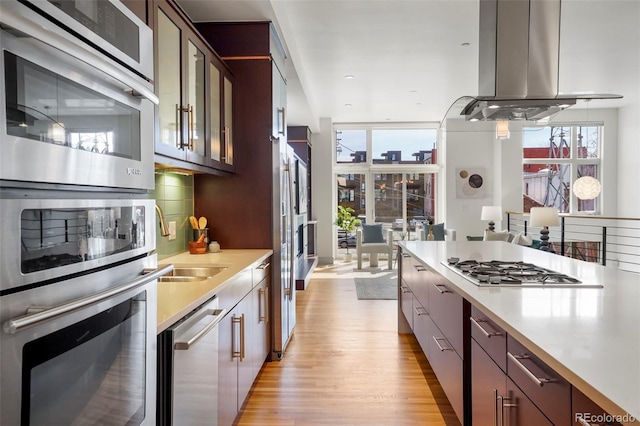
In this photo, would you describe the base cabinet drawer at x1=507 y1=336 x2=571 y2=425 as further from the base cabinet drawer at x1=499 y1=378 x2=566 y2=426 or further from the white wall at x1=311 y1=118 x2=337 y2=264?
the white wall at x1=311 y1=118 x2=337 y2=264

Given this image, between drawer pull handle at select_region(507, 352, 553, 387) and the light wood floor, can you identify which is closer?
drawer pull handle at select_region(507, 352, 553, 387)

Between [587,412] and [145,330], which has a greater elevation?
[145,330]

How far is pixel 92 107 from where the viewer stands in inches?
34.7

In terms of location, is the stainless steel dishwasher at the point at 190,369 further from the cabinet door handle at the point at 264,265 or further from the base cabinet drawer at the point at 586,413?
the base cabinet drawer at the point at 586,413

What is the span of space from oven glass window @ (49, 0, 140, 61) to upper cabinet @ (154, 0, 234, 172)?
80 cm

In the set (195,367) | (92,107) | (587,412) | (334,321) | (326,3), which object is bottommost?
(334,321)

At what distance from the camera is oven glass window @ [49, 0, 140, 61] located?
83 centimetres

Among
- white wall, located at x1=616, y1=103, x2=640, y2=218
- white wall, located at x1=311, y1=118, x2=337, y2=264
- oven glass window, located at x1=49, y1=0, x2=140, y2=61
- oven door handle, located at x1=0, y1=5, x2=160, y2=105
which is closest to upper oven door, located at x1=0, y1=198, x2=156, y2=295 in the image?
oven door handle, located at x1=0, y1=5, x2=160, y2=105

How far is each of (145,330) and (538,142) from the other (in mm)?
8720

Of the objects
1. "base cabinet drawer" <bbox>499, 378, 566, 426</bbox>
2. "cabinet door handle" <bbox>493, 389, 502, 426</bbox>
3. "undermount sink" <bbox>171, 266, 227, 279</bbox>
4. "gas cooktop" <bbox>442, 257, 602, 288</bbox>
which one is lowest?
"cabinet door handle" <bbox>493, 389, 502, 426</bbox>

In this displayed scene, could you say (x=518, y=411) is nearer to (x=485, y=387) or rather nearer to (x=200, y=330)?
(x=485, y=387)

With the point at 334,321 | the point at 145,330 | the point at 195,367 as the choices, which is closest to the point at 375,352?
the point at 334,321

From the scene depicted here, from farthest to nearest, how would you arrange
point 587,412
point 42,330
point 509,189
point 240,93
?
point 509,189
point 240,93
point 587,412
point 42,330

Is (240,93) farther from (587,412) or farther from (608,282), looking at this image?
(587,412)
